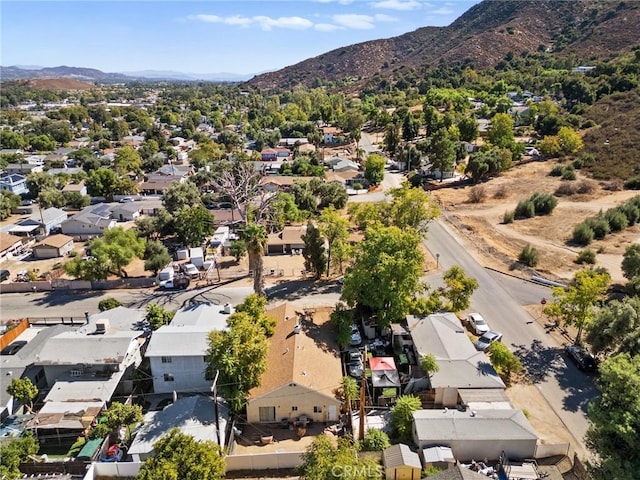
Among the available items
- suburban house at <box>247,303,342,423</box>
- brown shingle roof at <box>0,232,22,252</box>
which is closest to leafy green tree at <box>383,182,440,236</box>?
suburban house at <box>247,303,342,423</box>

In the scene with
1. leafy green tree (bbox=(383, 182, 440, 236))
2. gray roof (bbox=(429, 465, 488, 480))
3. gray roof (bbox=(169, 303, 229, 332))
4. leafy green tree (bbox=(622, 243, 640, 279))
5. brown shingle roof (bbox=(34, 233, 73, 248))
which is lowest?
brown shingle roof (bbox=(34, 233, 73, 248))

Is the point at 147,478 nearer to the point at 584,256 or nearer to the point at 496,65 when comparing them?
the point at 584,256

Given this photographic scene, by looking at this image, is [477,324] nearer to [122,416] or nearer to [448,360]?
[448,360]

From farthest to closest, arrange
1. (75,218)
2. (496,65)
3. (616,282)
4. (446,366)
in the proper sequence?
(496,65) < (75,218) < (616,282) < (446,366)

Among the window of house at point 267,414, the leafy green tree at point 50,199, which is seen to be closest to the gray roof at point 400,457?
the window of house at point 267,414

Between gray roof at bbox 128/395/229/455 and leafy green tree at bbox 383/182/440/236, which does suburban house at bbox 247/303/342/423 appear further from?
leafy green tree at bbox 383/182/440/236

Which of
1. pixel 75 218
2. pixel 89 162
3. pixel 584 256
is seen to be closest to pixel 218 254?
pixel 75 218

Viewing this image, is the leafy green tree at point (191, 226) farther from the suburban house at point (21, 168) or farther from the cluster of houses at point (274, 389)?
the suburban house at point (21, 168)
